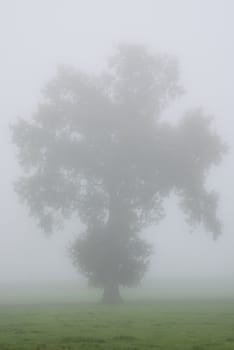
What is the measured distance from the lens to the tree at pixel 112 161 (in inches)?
1654

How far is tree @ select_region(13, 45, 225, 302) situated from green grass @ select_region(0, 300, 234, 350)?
1225cm

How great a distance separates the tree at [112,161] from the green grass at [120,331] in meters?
12.2

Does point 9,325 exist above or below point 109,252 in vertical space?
below

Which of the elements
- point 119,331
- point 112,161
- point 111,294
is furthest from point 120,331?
point 112,161

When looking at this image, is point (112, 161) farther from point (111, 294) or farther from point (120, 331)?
point (120, 331)

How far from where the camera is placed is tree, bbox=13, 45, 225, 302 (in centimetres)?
4200

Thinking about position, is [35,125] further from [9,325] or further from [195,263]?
[195,263]

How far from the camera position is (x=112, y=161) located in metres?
42.1

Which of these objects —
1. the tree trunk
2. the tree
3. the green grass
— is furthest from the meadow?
the tree

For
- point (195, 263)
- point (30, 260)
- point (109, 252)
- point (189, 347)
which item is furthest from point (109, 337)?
point (195, 263)

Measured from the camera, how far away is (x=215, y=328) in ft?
73.9

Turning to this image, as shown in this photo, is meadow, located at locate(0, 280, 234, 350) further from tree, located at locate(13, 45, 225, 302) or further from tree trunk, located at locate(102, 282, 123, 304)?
tree, located at locate(13, 45, 225, 302)

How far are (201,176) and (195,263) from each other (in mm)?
145086

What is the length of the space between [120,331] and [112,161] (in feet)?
71.6
